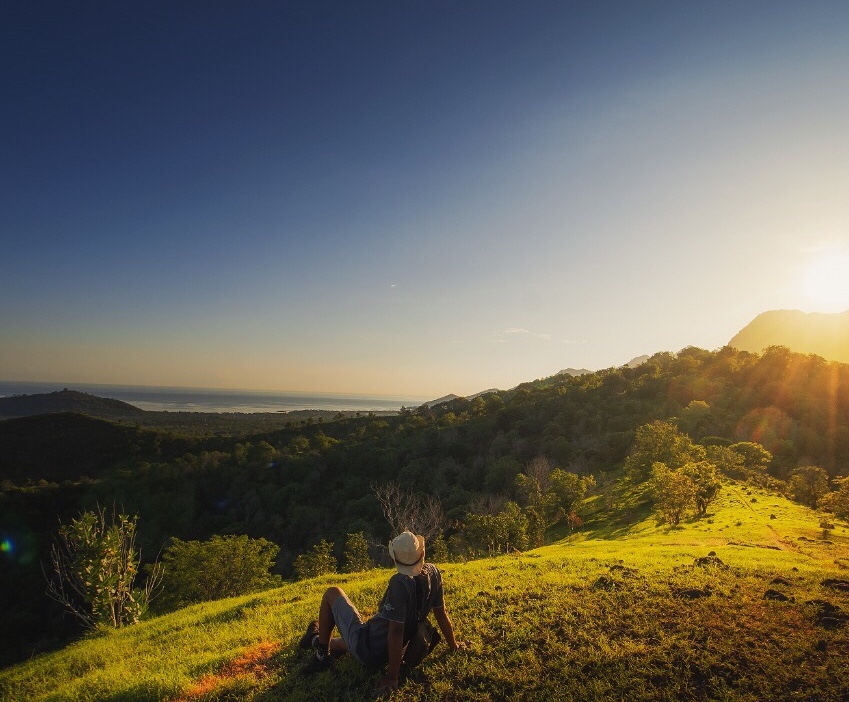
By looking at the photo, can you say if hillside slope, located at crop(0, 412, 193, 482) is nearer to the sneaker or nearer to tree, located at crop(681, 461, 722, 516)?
tree, located at crop(681, 461, 722, 516)

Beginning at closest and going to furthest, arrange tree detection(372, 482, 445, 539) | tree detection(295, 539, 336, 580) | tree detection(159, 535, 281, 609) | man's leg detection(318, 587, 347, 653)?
man's leg detection(318, 587, 347, 653)
tree detection(159, 535, 281, 609)
tree detection(295, 539, 336, 580)
tree detection(372, 482, 445, 539)

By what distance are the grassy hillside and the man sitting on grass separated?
0.36 metres

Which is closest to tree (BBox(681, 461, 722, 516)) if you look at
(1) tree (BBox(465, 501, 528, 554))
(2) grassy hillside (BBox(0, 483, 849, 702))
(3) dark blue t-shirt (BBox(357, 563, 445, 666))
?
(1) tree (BBox(465, 501, 528, 554))

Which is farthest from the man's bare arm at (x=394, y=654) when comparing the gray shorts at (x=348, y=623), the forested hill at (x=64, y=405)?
the forested hill at (x=64, y=405)

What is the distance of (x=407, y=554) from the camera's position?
18.0ft

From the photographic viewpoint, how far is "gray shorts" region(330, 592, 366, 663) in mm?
5808

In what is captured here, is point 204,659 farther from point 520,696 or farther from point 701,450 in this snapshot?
point 701,450

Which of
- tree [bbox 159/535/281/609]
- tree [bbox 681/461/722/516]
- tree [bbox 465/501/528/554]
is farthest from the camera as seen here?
tree [bbox 681/461/722/516]

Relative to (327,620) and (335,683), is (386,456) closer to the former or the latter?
(327,620)

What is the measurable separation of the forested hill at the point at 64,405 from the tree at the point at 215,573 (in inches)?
6055

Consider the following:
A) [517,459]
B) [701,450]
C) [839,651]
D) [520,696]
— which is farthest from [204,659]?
[517,459]

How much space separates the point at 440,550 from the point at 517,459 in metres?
51.6

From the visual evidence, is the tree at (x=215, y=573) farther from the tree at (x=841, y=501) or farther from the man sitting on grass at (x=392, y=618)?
the tree at (x=841, y=501)

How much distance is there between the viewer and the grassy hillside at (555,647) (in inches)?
218
